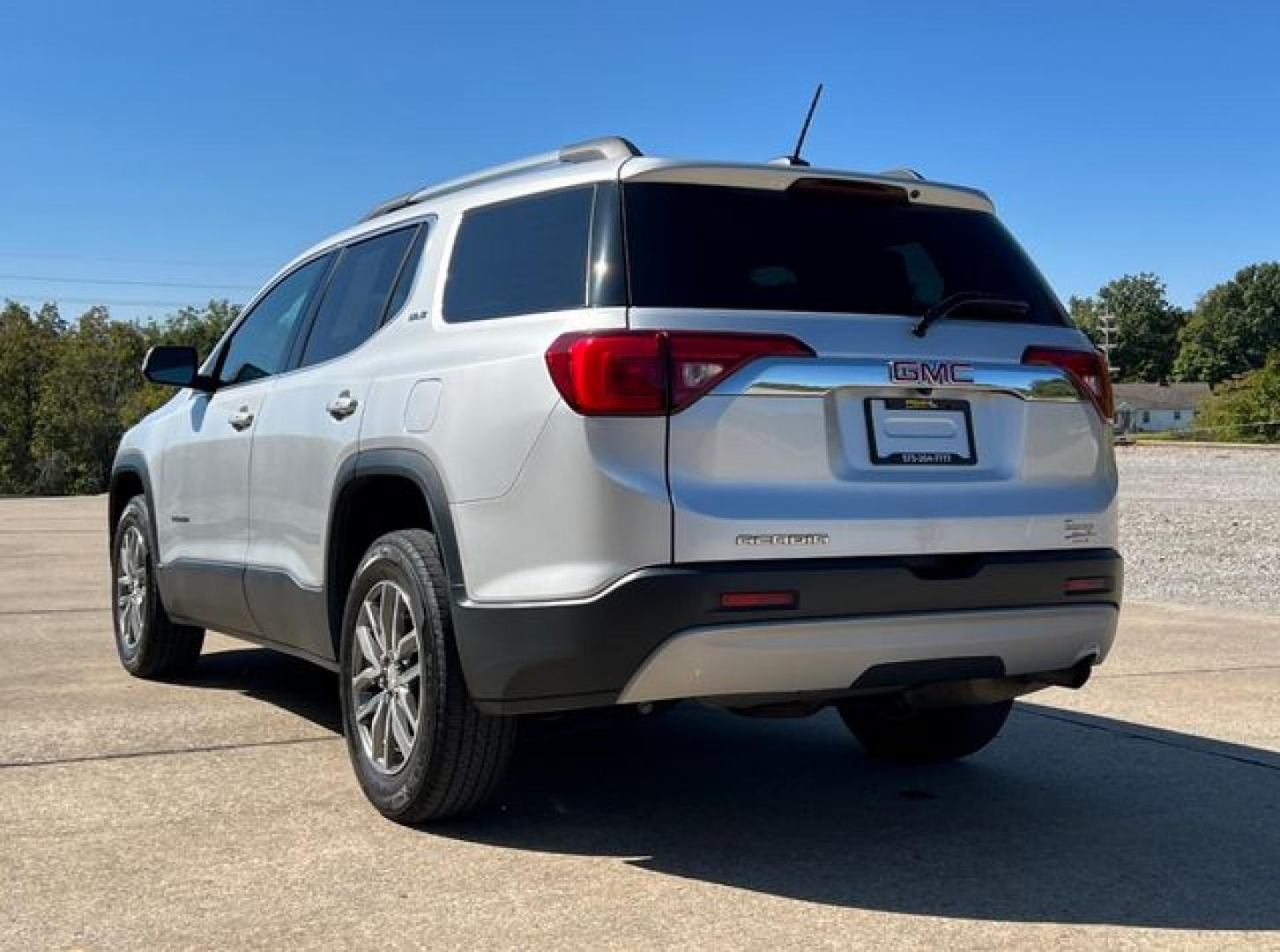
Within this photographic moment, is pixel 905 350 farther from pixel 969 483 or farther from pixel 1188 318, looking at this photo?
pixel 1188 318

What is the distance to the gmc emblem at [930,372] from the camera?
3.97 meters

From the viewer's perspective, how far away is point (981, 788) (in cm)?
500

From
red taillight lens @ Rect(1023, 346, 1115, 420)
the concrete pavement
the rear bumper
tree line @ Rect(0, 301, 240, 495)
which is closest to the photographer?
the concrete pavement

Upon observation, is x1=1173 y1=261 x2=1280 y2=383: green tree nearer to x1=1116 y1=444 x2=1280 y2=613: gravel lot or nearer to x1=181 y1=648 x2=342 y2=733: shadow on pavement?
x1=1116 y1=444 x2=1280 y2=613: gravel lot

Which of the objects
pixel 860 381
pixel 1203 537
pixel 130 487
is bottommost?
pixel 1203 537

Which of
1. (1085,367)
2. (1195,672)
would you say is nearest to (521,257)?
(1085,367)

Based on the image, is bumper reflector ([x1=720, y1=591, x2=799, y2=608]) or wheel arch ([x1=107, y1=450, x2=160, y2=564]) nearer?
bumper reflector ([x1=720, y1=591, x2=799, y2=608])

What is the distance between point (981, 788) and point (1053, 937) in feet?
5.10

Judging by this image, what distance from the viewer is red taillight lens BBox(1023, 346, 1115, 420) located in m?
4.29

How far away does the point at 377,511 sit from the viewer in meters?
4.74

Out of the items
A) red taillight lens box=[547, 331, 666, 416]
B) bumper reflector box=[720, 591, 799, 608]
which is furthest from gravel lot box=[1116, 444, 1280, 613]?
red taillight lens box=[547, 331, 666, 416]

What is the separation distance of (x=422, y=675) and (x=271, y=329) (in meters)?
2.33

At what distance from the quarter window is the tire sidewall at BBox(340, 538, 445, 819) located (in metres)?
1.44

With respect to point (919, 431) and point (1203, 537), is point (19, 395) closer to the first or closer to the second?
point (1203, 537)
